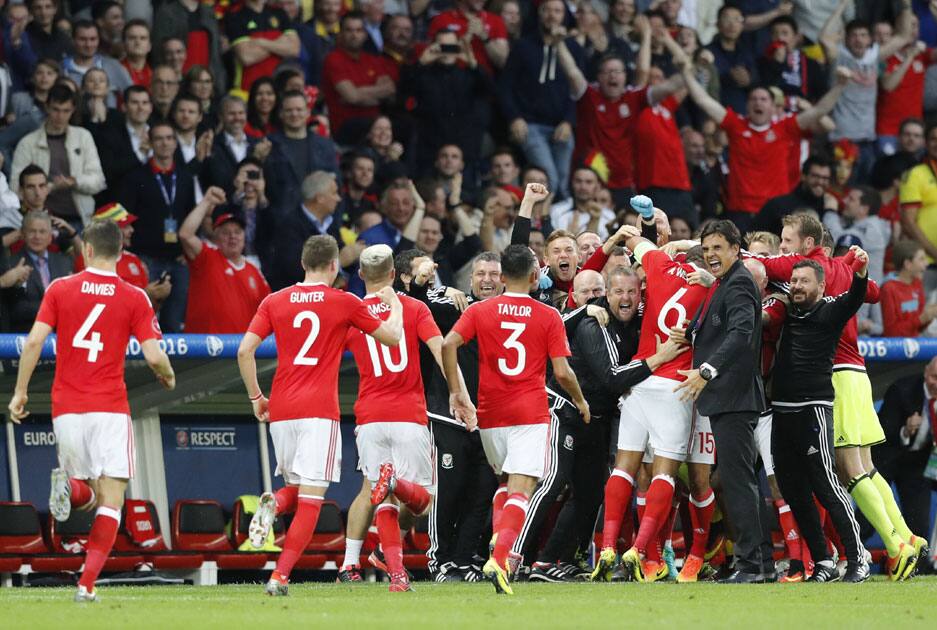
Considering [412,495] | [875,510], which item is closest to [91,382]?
[412,495]

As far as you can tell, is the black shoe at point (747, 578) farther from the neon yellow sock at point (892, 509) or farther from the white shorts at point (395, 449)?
the white shorts at point (395, 449)

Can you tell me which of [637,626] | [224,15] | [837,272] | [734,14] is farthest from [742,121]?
[637,626]

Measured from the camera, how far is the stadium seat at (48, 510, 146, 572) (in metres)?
12.8

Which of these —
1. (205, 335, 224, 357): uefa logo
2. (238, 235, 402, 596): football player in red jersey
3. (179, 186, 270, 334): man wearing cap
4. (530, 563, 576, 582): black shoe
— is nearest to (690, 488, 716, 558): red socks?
(530, 563, 576, 582): black shoe

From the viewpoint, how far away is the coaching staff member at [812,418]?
36.7 ft

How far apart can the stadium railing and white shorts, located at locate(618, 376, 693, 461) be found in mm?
3361

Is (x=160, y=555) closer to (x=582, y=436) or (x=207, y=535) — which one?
(x=207, y=535)

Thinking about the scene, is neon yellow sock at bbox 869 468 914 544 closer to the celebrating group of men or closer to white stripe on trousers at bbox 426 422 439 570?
the celebrating group of men

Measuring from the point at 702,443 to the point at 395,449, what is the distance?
2.18 meters

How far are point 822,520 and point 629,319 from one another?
7.02ft

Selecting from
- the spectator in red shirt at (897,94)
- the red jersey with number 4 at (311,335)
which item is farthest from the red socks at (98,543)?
the spectator in red shirt at (897,94)

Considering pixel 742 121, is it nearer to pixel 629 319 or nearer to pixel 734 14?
pixel 734 14

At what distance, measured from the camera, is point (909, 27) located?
20.7 meters

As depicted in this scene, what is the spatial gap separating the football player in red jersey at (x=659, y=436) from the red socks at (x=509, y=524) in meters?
1.24
